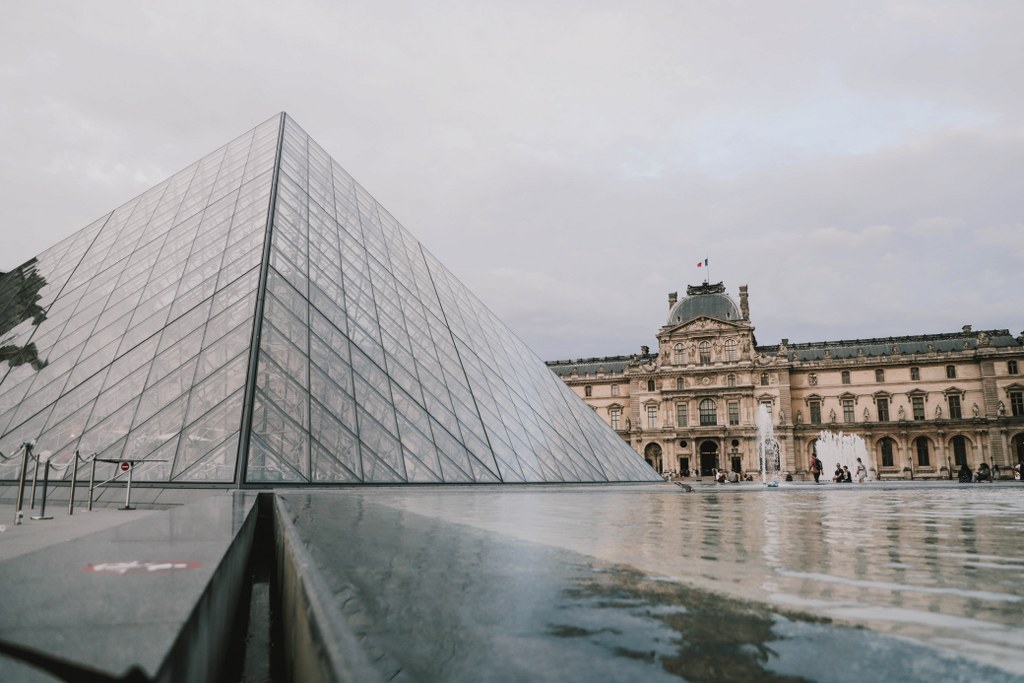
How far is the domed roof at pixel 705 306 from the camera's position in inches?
2489

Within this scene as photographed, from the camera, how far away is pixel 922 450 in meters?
57.5

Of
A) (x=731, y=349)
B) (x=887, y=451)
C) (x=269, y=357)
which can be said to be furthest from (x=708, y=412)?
(x=269, y=357)

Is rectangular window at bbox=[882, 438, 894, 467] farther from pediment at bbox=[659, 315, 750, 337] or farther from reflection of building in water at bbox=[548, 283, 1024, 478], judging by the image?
pediment at bbox=[659, 315, 750, 337]

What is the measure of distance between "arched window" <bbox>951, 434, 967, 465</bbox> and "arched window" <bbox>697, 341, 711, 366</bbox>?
21.3 m

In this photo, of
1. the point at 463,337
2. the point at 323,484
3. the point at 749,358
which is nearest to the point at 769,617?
→ the point at 323,484

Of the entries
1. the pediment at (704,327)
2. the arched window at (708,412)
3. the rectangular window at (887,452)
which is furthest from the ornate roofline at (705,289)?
the rectangular window at (887,452)

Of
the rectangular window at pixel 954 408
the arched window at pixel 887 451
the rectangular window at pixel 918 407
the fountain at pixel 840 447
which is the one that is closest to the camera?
the rectangular window at pixel 954 408

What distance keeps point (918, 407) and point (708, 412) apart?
58.4ft

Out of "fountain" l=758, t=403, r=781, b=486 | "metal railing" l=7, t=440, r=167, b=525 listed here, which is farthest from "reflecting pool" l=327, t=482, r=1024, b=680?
"fountain" l=758, t=403, r=781, b=486

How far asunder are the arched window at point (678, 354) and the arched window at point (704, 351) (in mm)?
1577

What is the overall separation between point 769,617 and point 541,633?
1.55 ft

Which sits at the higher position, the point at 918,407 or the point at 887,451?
the point at 918,407

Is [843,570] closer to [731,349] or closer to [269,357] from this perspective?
[269,357]

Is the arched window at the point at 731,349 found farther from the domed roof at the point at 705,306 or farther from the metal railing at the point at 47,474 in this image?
the metal railing at the point at 47,474
